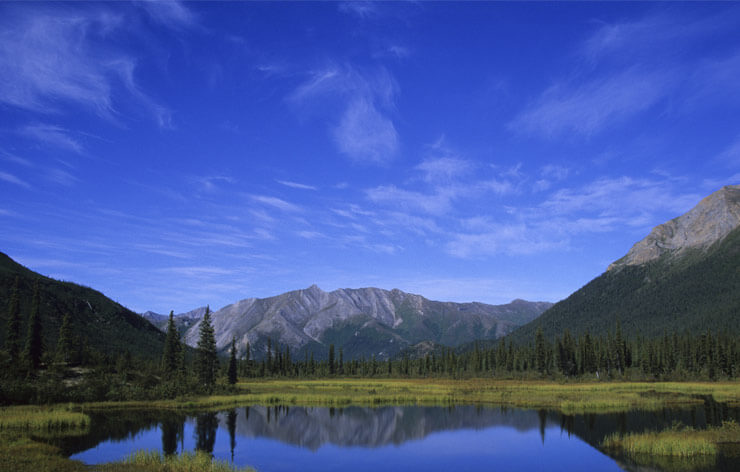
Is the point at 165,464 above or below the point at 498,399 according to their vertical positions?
above

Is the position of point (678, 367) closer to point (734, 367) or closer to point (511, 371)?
point (734, 367)

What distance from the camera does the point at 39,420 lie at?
161 feet

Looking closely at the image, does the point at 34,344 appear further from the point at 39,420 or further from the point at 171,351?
the point at 39,420

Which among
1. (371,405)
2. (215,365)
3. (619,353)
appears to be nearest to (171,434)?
(371,405)

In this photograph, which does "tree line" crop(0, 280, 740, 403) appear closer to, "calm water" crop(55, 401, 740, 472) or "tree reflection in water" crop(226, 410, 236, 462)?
"calm water" crop(55, 401, 740, 472)

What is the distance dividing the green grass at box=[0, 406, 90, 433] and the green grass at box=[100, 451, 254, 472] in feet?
56.3

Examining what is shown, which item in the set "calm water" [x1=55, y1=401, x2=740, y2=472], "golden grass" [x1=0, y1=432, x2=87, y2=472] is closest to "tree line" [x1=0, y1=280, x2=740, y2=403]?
"calm water" [x1=55, y1=401, x2=740, y2=472]

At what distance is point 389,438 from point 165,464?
2662cm

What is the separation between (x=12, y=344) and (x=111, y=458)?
5805 cm

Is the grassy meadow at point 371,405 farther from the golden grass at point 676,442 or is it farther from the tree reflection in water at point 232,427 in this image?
the tree reflection in water at point 232,427

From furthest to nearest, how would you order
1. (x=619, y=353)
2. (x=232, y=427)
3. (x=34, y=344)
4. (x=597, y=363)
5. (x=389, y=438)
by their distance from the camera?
(x=619, y=353), (x=597, y=363), (x=34, y=344), (x=232, y=427), (x=389, y=438)

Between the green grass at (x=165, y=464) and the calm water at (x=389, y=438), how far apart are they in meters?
4.52

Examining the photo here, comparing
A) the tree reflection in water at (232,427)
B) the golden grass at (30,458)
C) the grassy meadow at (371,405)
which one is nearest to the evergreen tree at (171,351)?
the grassy meadow at (371,405)

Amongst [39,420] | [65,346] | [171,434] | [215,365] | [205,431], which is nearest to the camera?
[39,420]
